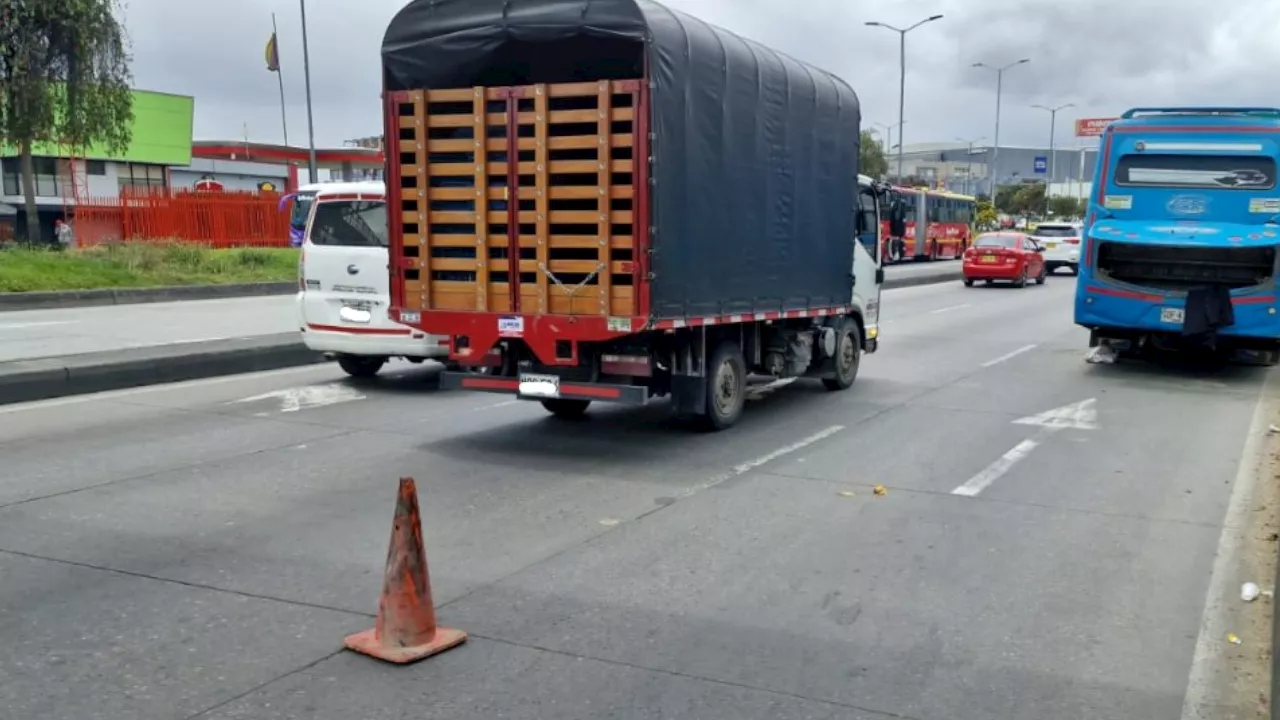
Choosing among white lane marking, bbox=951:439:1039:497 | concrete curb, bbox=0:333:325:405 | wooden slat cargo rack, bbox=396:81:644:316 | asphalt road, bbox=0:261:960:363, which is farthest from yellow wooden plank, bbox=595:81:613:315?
asphalt road, bbox=0:261:960:363

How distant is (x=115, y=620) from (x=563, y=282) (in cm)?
438

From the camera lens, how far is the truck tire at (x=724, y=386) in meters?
9.64

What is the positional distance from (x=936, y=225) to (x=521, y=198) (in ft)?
141

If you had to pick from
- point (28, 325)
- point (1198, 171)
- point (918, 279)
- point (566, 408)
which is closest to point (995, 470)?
point (566, 408)

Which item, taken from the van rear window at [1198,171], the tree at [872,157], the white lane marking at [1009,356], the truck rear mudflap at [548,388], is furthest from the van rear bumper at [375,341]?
the tree at [872,157]

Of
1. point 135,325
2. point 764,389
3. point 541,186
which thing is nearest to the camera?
point 541,186

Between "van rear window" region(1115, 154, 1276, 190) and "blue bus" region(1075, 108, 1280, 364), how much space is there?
0.5 inches

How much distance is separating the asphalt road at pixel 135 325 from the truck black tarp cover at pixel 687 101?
24.9ft

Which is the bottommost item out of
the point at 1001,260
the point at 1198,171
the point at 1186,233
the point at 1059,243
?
the point at 1001,260

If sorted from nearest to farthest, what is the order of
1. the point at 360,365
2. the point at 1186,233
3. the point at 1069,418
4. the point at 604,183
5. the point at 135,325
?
the point at 604,183, the point at 1069,418, the point at 360,365, the point at 1186,233, the point at 135,325

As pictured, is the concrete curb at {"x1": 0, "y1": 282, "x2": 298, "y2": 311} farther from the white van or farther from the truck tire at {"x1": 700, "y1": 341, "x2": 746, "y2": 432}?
the truck tire at {"x1": 700, "y1": 341, "x2": 746, "y2": 432}

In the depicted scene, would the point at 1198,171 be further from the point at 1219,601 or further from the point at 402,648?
the point at 402,648

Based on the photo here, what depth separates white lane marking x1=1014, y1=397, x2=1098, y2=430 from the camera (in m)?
10.7

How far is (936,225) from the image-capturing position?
4903 cm
